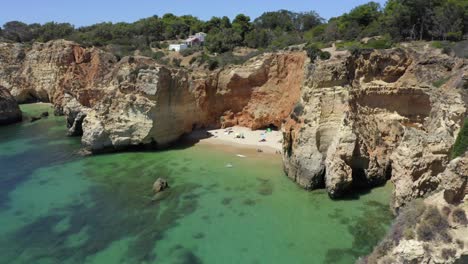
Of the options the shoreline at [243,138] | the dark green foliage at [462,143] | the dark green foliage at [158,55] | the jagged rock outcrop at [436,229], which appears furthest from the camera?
the dark green foliage at [158,55]

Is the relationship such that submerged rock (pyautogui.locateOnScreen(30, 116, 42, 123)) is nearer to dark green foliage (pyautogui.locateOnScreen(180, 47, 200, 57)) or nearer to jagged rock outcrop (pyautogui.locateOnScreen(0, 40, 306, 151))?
jagged rock outcrop (pyautogui.locateOnScreen(0, 40, 306, 151))

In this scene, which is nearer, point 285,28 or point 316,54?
point 316,54

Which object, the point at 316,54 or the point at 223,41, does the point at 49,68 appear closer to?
the point at 223,41

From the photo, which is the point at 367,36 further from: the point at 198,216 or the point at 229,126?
the point at 198,216

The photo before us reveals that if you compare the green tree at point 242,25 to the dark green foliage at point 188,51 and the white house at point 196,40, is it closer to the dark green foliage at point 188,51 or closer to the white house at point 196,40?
the white house at point 196,40

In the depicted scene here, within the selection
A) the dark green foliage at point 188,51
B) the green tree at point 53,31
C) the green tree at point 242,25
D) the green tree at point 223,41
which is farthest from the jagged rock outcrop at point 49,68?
the green tree at point 242,25

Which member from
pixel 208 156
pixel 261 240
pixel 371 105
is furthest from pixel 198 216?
pixel 371 105

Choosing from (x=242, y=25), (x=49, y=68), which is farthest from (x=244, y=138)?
(x=242, y=25)
